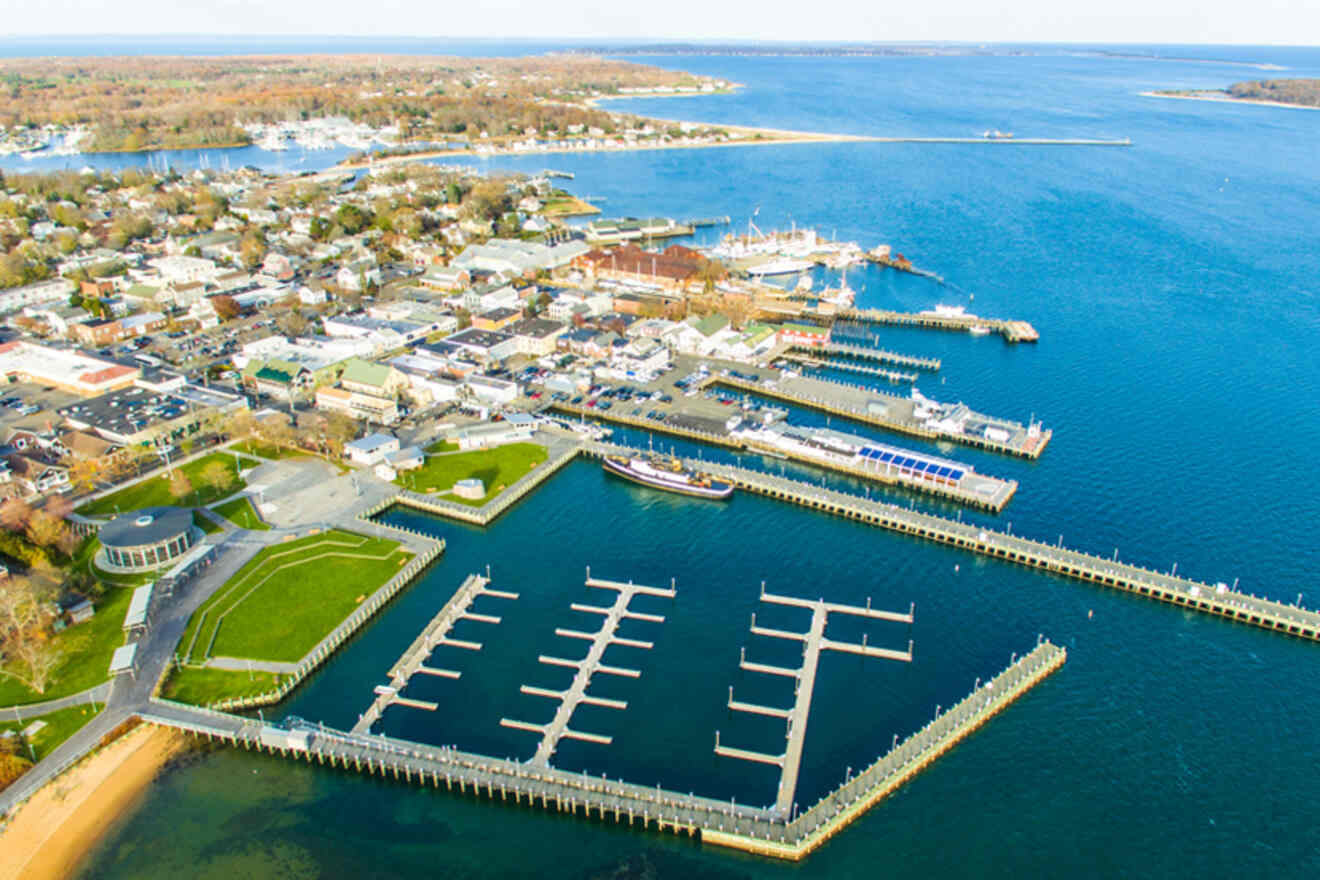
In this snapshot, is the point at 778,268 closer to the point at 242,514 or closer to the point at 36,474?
the point at 242,514

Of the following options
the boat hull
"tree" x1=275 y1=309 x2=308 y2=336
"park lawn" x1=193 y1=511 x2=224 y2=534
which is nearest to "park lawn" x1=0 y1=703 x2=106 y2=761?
"park lawn" x1=193 y1=511 x2=224 y2=534

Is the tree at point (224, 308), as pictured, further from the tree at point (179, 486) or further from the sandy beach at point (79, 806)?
the sandy beach at point (79, 806)

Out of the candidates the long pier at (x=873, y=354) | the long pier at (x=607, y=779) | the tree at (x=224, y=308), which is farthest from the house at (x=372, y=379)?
the long pier at (x=873, y=354)

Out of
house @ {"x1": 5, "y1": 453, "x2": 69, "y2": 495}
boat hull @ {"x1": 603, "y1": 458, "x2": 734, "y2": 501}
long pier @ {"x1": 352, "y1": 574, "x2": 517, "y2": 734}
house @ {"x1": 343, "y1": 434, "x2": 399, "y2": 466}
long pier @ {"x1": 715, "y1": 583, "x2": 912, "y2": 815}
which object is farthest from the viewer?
house @ {"x1": 343, "y1": 434, "x2": 399, "y2": 466}

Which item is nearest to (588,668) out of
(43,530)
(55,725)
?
(55,725)

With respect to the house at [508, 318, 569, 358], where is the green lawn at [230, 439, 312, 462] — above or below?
below

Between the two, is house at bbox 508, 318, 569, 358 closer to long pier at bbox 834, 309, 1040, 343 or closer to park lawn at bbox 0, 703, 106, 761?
long pier at bbox 834, 309, 1040, 343

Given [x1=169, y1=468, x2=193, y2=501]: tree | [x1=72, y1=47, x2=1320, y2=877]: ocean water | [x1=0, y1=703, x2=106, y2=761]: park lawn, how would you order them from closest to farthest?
[x1=72, y1=47, x2=1320, y2=877]: ocean water < [x1=0, y1=703, x2=106, y2=761]: park lawn < [x1=169, y1=468, x2=193, y2=501]: tree

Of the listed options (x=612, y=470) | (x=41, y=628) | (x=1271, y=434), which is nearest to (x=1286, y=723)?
(x=1271, y=434)
